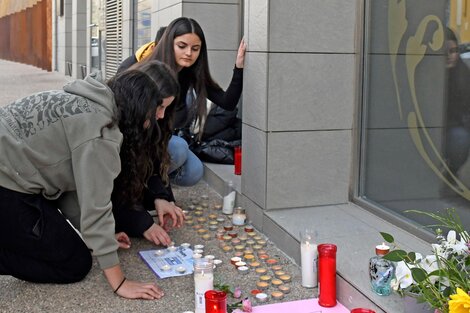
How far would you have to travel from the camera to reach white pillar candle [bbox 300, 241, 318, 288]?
130 inches

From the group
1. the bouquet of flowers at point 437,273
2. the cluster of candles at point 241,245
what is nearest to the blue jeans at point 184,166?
the cluster of candles at point 241,245

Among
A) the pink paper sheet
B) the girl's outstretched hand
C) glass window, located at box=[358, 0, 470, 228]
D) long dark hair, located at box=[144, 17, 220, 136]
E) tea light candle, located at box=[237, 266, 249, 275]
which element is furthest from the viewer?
long dark hair, located at box=[144, 17, 220, 136]

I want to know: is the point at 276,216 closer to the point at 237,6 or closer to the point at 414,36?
the point at 414,36

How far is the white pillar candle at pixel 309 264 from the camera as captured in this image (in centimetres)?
329

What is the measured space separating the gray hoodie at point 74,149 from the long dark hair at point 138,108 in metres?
0.07

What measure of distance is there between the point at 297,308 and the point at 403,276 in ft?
2.24

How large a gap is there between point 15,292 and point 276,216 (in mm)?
1611

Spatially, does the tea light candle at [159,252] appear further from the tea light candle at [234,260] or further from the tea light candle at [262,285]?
the tea light candle at [262,285]

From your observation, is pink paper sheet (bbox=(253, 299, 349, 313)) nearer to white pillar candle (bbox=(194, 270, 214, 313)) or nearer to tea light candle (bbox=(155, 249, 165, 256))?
white pillar candle (bbox=(194, 270, 214, 313))

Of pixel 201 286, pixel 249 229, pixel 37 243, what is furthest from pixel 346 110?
pixel 37 243

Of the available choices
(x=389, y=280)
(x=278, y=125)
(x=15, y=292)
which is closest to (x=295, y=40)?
(x=278, y=125)

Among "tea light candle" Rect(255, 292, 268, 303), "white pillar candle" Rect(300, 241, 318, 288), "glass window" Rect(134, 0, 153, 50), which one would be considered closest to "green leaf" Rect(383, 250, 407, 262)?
"white pillar candle" Rect(300, 241, 318, 288)

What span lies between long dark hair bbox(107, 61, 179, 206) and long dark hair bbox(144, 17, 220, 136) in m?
1.29

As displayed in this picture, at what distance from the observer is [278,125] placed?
13.8ft
